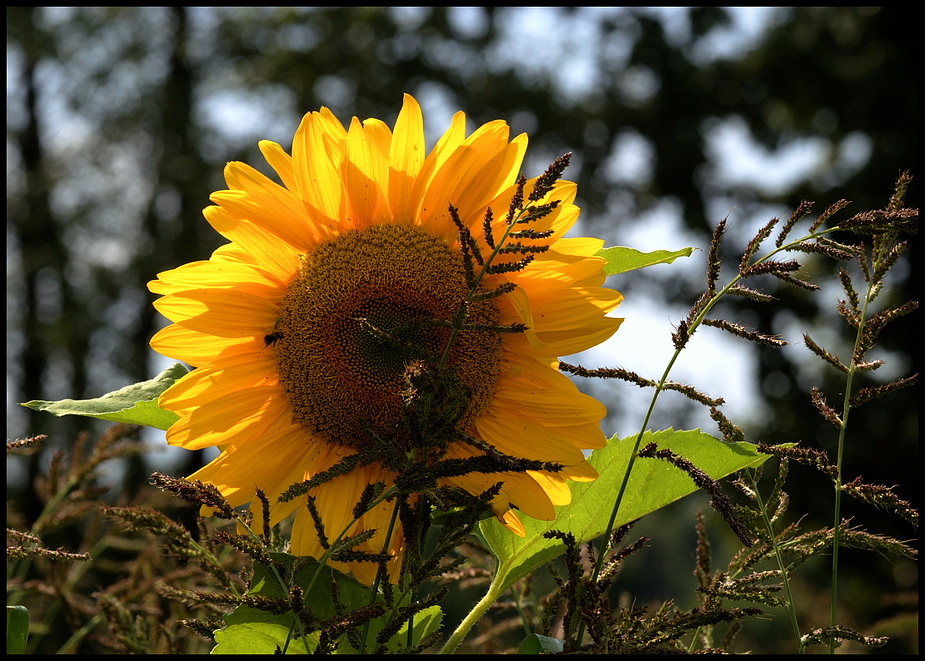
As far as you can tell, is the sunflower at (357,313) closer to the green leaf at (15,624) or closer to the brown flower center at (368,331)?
the brown flower center at (368,331)

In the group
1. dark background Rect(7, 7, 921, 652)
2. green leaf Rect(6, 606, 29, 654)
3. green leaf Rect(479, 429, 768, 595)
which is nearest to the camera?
green leaf Rect(6, 606, 29, 654)

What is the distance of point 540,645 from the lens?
32.7 inches

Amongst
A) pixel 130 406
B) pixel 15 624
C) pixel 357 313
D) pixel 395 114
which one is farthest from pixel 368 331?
pixel 395 114

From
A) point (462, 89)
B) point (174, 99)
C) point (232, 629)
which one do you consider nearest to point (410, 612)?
point (232, 629)

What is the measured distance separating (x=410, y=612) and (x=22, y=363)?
14030 millimetres

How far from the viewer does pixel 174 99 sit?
13.1 metres

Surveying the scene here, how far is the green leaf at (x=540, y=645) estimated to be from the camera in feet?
2.67

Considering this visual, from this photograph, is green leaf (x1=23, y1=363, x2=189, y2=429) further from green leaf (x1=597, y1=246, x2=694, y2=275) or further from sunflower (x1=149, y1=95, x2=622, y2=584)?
green leaf (x1=597, y1=246, x2=694, y2=275)

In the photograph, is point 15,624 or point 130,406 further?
point 130,406

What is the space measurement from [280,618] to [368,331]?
37cm

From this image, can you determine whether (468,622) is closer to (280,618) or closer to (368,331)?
(280,618)

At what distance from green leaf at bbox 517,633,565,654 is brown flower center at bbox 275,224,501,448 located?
13.1 inches

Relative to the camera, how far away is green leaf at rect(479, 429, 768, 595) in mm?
1023

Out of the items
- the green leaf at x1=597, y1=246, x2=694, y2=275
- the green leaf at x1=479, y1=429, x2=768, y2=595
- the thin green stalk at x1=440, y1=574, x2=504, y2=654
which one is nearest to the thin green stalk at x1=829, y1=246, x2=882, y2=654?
the green leaf at x1=479, y1=429, x2=768, y2=595
